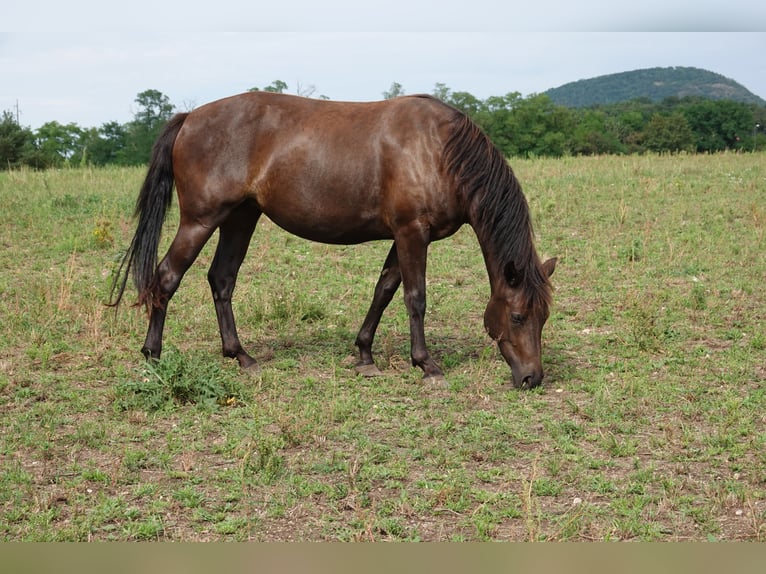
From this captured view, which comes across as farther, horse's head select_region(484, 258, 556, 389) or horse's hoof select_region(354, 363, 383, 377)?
horse's hoof select_region(354, 363, 383, 377)

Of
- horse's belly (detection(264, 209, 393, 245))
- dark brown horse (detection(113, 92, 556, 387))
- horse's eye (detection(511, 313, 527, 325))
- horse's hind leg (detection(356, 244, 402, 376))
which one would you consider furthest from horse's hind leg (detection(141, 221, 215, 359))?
horse's eye (detection(511, 313, 527, 325))

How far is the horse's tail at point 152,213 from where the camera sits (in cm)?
700

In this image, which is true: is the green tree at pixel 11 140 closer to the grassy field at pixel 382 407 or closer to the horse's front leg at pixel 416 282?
the grassy field at pixel 382 407

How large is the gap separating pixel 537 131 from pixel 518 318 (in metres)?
47.5

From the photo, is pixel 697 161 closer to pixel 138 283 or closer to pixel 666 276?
pixel 666 276

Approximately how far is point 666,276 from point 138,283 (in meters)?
6.60

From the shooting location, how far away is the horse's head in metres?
6.51

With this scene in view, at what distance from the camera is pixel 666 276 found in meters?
10.2

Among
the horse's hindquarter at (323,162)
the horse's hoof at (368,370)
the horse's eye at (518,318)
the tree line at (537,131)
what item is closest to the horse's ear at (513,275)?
the horse's eye at (518,318)

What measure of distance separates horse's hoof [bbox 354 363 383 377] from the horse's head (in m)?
→ 1.18

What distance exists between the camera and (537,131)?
171ft

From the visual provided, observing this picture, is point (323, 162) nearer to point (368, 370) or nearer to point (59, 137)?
point (368, 370)

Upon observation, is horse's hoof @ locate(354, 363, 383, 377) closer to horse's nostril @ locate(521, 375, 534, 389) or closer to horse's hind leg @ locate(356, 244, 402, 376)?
horse's hind leg @ locate(356, 244, 402, 376)

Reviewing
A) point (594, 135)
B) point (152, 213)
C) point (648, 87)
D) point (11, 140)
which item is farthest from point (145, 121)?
point (648, 87)
